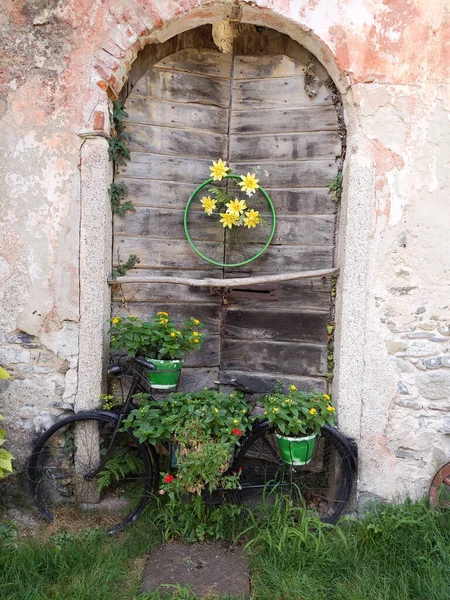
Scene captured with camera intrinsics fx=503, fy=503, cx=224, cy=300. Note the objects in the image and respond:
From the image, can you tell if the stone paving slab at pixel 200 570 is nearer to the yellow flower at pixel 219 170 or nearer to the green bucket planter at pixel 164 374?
the green bucket planter at pixel 164 374

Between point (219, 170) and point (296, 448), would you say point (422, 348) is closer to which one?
point (296, 448)

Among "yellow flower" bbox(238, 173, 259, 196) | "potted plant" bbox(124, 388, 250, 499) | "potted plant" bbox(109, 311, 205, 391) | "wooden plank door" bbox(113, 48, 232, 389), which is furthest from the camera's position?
"wooden plank door" bbox(113, 48, 232, 389)

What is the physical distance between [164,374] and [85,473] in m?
0.93

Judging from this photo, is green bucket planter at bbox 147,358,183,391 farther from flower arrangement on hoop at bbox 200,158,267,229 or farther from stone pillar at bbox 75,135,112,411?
flower arrangement on hoop at bbox 200,158,267,229

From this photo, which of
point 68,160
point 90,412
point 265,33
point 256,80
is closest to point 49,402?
point 90,412

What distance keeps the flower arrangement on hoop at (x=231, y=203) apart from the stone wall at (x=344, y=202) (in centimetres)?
65

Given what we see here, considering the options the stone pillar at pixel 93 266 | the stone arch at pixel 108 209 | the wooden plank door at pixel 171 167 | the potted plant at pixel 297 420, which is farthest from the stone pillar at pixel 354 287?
the stone pillar at pixel 93 266

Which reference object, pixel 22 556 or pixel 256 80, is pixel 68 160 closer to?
pixel 256 80

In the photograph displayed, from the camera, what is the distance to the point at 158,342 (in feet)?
11.1

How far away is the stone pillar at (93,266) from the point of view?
3352 millimetres

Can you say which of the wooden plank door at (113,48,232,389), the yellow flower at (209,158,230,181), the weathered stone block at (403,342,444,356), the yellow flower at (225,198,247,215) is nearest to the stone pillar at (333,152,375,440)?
the weathered stone block at (403,342,444,356)

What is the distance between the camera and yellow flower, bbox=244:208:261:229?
3.60 metres

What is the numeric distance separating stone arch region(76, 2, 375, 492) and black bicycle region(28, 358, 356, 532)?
0.68 ft

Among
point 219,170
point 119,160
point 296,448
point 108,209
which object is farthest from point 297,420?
point 119,160
